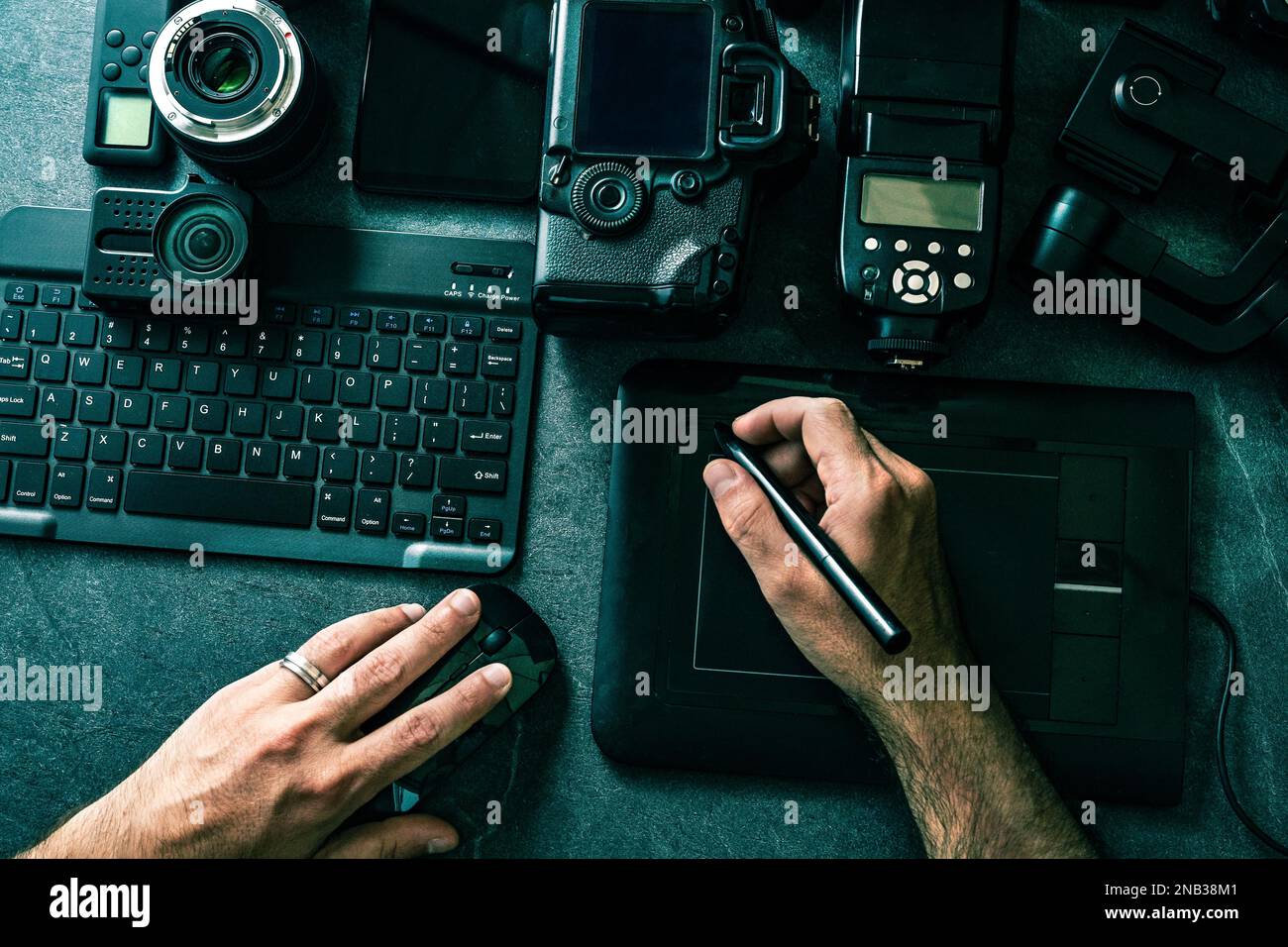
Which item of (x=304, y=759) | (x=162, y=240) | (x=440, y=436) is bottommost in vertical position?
(x=304, y=759)

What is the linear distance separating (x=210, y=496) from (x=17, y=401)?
0.53ft

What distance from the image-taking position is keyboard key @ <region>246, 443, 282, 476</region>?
0.72m

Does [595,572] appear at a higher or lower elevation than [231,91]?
lower

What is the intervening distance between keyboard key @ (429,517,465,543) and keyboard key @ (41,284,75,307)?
1.08 ft

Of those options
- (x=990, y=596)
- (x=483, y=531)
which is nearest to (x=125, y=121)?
(x=483, y=531)

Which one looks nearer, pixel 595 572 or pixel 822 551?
pixel 822 551

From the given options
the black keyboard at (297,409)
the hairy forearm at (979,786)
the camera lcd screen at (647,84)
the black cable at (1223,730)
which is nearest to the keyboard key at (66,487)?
the black keyboard at (297,409)

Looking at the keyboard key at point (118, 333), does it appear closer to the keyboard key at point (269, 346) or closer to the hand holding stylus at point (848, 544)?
the keyboard key at point (269, 346)

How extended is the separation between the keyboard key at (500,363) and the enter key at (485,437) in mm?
36

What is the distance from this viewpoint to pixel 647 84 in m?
0.68

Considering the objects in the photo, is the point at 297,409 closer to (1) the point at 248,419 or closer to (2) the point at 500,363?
(1) the point at 248,419

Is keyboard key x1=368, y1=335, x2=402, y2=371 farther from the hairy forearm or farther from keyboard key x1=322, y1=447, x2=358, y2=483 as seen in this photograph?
the hairy forearm
